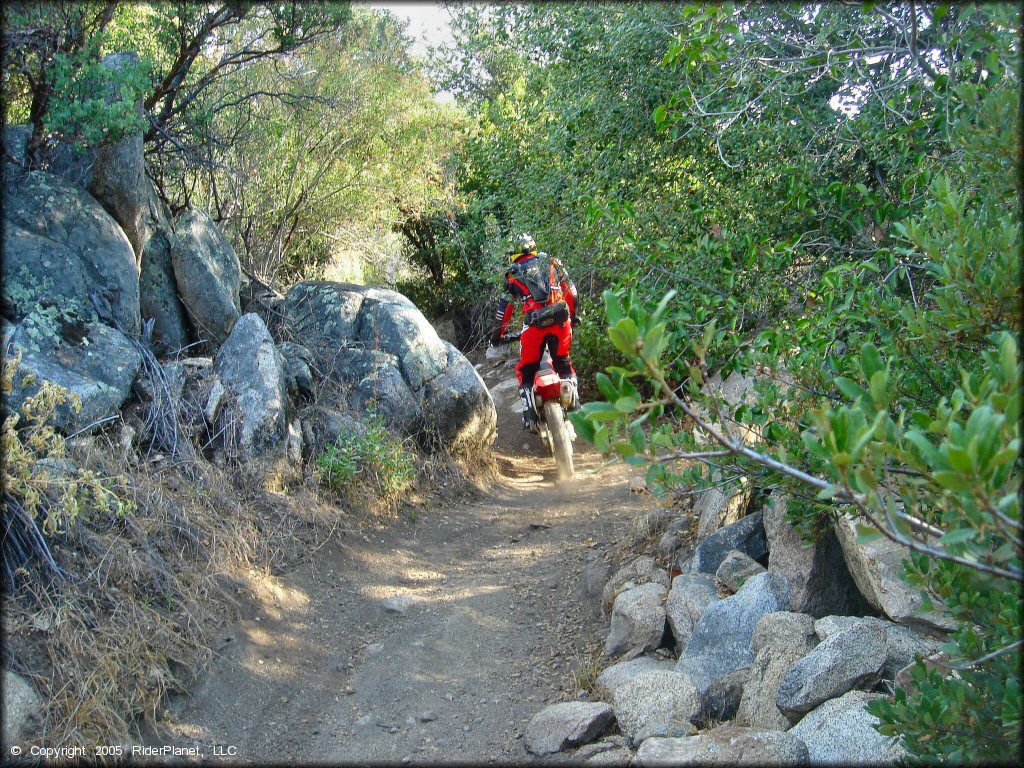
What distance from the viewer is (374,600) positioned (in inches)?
223

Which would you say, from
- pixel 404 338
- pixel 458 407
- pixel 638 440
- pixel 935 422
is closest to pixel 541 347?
pixel 458 407

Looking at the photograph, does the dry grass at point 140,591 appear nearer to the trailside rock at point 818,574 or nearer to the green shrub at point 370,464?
the green shrub at point 370,464

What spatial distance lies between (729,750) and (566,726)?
0.99m

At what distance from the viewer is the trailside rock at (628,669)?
4.35 m

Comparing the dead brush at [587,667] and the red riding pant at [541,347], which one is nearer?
the dead brush at [587,667]

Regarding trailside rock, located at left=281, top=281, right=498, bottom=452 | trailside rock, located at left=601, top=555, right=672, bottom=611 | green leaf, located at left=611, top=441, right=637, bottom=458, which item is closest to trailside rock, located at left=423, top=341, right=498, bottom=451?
trailside rock, located at left=281, top=281, right=498, bottom=452

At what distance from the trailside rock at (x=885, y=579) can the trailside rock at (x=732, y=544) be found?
29.4 inches

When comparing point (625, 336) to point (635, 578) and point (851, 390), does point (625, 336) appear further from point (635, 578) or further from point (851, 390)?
point (635, 578)

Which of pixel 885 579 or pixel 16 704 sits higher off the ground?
pixel 16 704

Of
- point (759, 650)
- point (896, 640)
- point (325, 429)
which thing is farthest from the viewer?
point (325, 429)

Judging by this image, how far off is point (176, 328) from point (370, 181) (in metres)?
4.14

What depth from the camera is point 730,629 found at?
14.3ft

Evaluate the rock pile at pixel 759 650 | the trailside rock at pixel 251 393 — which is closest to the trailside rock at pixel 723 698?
the rock pile at pixel 759 650

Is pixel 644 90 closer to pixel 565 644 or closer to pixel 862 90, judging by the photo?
pixel 862 90
